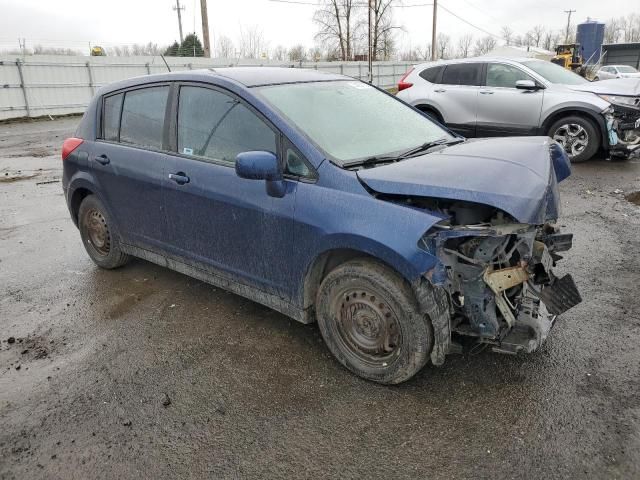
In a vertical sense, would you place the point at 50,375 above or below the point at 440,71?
below

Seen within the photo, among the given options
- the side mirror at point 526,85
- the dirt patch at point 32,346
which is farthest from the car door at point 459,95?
the dirt patch at point 32,346

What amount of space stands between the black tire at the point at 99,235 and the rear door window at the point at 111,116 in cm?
62

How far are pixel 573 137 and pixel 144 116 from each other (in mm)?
7589

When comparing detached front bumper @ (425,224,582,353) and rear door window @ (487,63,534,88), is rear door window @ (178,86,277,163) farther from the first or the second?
rear door window @ (487,63,534,88)

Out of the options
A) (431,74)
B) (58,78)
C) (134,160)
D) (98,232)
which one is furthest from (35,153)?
(58,78)

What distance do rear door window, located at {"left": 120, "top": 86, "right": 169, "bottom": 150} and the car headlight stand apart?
7687mm

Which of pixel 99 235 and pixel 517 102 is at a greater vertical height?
pixel 517 102

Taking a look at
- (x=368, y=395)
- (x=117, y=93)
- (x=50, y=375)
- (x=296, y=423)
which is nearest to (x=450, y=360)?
(x=368, y=395)

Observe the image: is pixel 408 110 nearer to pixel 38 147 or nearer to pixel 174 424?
pixel 174 424

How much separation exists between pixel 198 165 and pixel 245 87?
0.64m

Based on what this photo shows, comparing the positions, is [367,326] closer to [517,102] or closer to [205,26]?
[517,102]

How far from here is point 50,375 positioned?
3250mm

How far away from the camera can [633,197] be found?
6906 millimetres

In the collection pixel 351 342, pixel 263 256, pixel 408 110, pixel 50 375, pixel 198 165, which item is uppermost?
pixel 408 110
